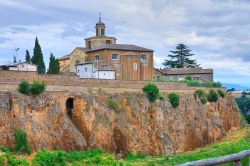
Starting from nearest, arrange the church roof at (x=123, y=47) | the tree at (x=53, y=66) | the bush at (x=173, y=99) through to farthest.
Result: 1. the bush at (x=173, y=99)
2. the tree at (x=53, y=66)
3. the church roof at (x=123, y=47)

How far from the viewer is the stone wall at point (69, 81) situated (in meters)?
32.9

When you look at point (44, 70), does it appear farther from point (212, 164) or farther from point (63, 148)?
point (212, 164)

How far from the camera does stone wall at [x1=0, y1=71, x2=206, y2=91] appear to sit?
3290 centimetres

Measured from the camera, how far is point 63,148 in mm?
33406

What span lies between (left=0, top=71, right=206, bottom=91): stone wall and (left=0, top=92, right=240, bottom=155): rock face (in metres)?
1.01

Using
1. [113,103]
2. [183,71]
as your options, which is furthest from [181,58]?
[113,103]

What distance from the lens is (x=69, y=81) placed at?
3700 cm

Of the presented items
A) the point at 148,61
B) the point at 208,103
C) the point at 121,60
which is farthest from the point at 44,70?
the point at 208,103

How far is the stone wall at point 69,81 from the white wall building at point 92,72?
8255 millimetres

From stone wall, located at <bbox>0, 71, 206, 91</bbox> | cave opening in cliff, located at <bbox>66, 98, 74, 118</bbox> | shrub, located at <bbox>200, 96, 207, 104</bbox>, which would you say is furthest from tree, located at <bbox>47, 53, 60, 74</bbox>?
shrub, located at <bbox>200, 96, 207, 104</bbox>

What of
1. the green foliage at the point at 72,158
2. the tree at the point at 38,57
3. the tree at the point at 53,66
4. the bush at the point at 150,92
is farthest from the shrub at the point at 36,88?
the tree at the point at 38,57

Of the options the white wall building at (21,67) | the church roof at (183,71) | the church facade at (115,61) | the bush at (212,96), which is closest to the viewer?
the white wall building at (21,67)

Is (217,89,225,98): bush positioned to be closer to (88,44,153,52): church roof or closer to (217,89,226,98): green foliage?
(217,89,226,98): green foliage

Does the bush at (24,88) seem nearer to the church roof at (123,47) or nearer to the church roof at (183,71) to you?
the church roof at (123,47)
